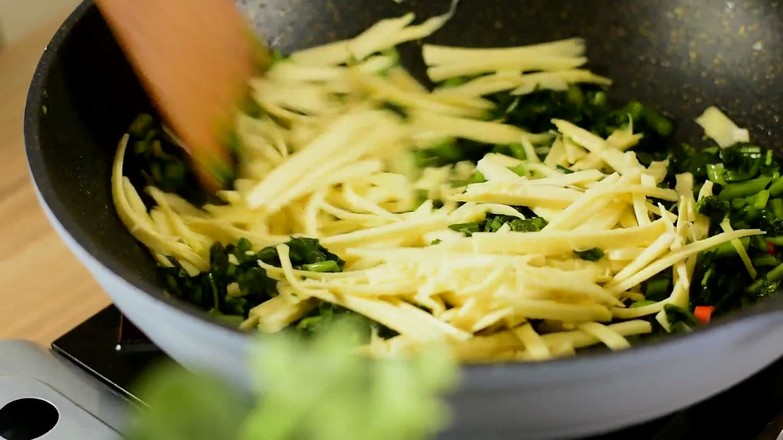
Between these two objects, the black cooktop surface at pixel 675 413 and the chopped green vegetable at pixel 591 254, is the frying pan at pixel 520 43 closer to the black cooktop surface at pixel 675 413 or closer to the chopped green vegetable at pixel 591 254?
the black cooktop surface at pixel 675 413

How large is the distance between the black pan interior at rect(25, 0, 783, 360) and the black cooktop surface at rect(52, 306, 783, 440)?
3.4 inches

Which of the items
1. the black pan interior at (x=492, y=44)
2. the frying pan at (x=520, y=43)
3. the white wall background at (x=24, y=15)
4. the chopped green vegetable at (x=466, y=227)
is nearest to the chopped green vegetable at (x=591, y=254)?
the chopped green vegetable at (x=466, y=227)

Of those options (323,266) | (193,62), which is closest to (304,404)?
(323,266)

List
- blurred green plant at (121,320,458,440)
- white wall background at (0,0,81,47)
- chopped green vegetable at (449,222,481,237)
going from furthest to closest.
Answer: white wall background at (0,0,81,47) < chopped green vegetable at (449,222,481,237) < blurred green plant at (121,320,458,440)

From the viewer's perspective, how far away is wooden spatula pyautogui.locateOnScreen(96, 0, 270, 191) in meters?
0.86

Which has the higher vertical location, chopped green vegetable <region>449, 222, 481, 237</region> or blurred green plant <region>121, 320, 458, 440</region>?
blurred green plant <region>121, 320, 458, 440</region>

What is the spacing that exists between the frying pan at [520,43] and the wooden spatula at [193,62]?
62mm

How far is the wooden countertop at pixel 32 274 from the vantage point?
3.08ft

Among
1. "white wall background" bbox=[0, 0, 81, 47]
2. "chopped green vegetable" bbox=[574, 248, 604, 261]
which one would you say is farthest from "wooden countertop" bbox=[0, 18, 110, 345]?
"chopped green vegetable" bbox=[574, 248, 604, 261]

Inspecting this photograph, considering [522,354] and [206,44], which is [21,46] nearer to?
[206,44]

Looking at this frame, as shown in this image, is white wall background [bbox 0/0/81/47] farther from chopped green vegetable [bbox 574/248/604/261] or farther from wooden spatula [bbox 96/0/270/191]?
chopped green vegetable [bbox 574/248/604/261]

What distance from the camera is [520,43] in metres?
1.15

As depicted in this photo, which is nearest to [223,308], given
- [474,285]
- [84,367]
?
[84,367]

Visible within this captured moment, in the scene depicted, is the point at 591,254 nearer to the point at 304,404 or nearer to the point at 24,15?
the point at 304,404
